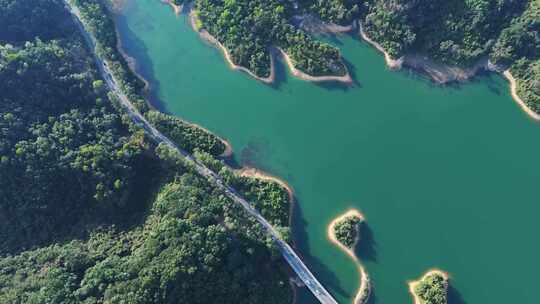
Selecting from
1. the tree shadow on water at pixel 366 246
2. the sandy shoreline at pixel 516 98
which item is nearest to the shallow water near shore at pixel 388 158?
the tree shadow on water at pixel 366 246

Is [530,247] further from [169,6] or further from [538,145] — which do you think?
[169,6]

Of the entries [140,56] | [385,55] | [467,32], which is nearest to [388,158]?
[385,55]

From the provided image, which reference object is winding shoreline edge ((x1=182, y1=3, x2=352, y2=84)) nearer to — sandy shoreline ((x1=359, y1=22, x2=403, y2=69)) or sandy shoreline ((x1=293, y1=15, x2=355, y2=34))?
sandy shoreline ((x1=293, y1=15, x2=355, y2=34))

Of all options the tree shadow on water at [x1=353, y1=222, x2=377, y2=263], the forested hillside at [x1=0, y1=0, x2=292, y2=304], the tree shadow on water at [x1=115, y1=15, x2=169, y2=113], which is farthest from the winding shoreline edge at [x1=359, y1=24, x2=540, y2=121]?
the tree shadow on water at [x1=115, y1=15, x2=169, y2=113]

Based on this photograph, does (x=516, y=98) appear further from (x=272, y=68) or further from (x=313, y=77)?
(x=272, y=68)

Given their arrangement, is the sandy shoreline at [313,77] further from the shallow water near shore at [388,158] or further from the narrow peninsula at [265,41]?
the shallow water near shore at [388,158]
